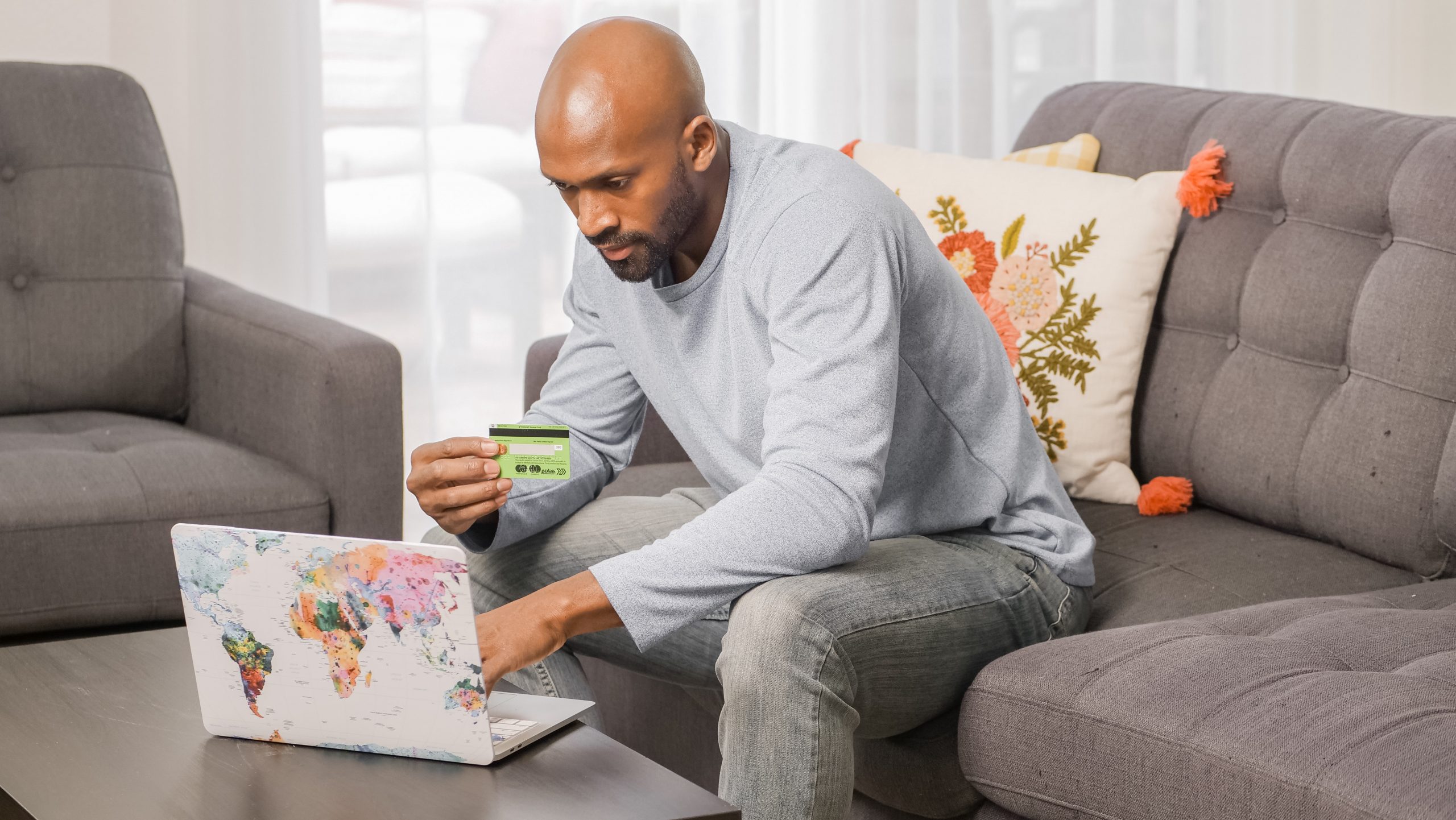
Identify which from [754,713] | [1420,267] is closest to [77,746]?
[754,713]

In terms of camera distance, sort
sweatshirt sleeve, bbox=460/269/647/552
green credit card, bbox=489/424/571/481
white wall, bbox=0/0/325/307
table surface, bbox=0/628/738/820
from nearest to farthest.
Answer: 1. table surface, bbox=0/628/738/820
2. green credit card, bbox=489/424/571/481
3. sweatshirt sleeve, bbox=460/269/647/552
4. white wall, bbox=0/0/325/307

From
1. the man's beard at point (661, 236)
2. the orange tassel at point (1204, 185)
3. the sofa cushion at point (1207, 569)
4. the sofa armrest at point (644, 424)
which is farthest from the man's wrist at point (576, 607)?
the orange tassel at point (1204, 185)

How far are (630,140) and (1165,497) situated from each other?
806 mm

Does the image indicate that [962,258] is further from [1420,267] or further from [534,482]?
[534,482]

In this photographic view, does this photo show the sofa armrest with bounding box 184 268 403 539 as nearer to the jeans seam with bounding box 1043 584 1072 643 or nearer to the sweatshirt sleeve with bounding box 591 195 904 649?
the sweatshirt sleeve with bounding box 591 195 904 649

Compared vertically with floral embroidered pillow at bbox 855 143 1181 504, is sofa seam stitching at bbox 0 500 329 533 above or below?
below

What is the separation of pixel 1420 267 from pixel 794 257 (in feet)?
2.34

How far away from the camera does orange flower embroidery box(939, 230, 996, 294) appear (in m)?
1.84

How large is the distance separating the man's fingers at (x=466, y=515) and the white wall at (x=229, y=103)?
1.54 m

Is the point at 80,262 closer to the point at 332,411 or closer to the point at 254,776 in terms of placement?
the point at 332,411

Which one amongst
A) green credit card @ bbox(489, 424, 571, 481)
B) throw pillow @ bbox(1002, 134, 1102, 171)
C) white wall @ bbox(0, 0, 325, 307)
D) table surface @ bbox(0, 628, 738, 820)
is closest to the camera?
table surface @ bbox(0, 628, 738, 820)

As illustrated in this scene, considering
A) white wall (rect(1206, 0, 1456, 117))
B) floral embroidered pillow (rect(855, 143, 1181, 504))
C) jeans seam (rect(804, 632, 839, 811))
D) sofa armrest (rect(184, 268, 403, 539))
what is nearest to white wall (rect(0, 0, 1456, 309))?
sofa armrest (rect(184, 268, 403, 539))

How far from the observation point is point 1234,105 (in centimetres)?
185

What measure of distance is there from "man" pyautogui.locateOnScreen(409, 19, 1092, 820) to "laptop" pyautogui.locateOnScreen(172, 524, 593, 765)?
0.29 ft
